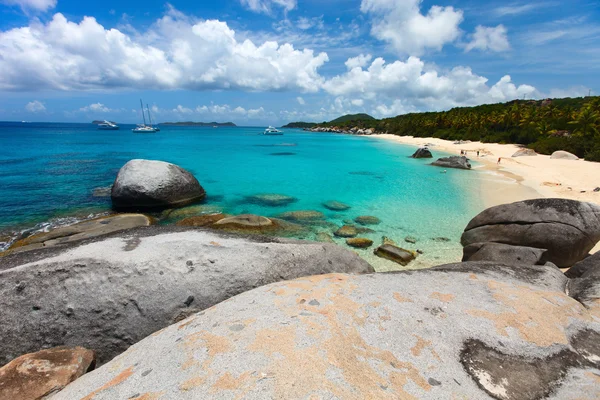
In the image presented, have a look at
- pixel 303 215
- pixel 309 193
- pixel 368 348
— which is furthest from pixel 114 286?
pixel 309 193

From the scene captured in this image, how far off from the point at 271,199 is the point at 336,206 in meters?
4.36

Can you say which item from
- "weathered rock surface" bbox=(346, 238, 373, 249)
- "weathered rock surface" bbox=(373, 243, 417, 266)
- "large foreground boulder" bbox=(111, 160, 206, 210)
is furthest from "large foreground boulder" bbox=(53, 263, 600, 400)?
"large foreground boulder" bbox=(111, 160, 206, 210)

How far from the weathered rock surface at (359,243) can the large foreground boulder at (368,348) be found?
6639mm

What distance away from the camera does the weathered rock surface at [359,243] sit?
1134 cm

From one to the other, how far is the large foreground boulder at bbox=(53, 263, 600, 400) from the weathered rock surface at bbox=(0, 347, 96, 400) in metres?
0.91

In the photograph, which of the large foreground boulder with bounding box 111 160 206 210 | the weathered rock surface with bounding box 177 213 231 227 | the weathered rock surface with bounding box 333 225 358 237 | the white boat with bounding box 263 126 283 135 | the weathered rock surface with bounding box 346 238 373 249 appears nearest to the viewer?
the weathered rock surface with bounding box 346 238 373 249

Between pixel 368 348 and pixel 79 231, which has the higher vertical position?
pixel 368 348

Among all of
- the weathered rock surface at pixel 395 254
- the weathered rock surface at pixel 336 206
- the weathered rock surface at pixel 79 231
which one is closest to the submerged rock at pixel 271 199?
the weathered rock surface at pixel 336 206

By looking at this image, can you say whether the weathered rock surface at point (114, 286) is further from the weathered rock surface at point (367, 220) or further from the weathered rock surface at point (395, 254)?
the weathered rock surface at point (367, 220)

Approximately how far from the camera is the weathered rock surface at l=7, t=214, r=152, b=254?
10164 mm

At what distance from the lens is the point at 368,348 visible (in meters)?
3.11

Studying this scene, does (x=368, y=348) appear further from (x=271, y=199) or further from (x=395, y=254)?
(x=271, y=199)

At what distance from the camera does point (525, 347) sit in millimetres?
3537

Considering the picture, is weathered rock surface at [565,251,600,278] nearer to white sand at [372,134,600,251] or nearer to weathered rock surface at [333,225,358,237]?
white sand at [372,134,600,251]
